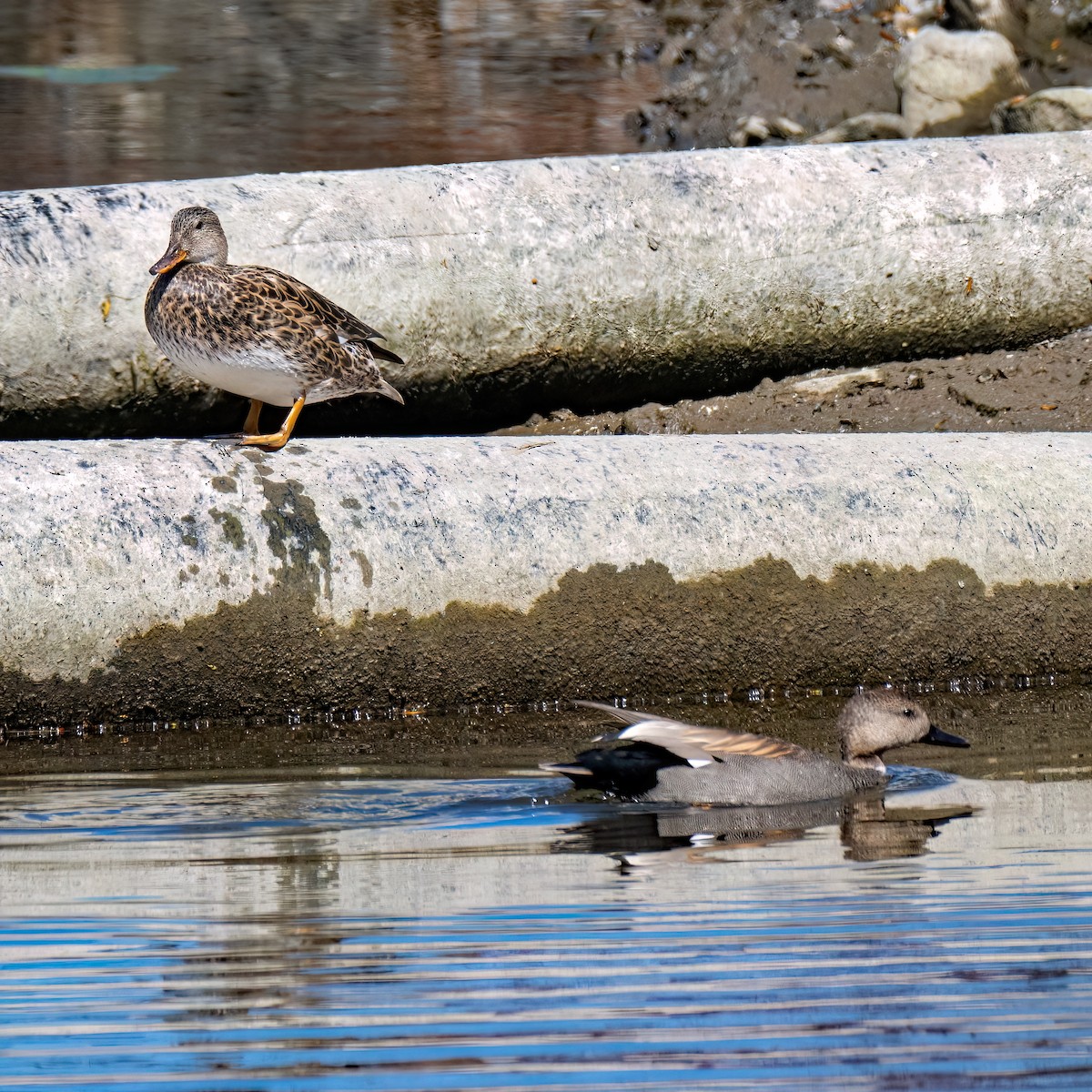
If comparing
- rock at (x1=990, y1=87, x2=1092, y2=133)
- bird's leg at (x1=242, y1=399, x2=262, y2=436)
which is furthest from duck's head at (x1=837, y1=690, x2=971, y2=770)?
rock at (x1=990, y1=87, x2=1092, y2=133)

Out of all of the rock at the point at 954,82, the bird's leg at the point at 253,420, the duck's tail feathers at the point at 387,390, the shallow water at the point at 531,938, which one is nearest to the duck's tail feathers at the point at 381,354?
the duck's tail feathers at the point at 387,390

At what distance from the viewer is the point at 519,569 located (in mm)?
6449

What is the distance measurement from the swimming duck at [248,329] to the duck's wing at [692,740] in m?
1.99

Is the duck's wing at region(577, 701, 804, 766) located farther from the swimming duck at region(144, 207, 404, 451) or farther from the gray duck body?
the swimming duck at region(144, 207, 404, 451)

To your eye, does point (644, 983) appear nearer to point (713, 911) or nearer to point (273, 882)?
point (713, 911)

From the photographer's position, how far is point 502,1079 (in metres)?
2.71

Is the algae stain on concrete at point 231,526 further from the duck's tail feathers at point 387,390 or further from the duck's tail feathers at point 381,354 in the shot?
the duck's tail feathers at point 381,354

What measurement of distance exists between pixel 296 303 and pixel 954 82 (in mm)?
8284

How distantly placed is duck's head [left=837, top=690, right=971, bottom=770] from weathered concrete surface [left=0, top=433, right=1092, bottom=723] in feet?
3.74

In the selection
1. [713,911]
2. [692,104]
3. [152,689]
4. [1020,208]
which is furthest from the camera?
[692,104]

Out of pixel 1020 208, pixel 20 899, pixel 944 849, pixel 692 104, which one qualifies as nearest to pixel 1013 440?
pixel 1020 208

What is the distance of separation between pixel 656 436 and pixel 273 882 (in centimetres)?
338

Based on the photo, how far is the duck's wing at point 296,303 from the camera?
6648mm

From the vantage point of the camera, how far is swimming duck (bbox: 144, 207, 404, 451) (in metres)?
6.55
